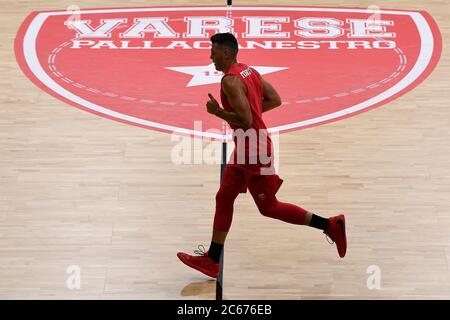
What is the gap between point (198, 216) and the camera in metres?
7.59

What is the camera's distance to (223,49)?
21.2 feet

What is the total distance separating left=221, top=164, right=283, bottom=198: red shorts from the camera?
21.6 ft

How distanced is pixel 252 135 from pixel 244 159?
174 mm

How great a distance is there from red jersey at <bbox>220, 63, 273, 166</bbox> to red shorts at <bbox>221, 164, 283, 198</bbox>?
0.14ft

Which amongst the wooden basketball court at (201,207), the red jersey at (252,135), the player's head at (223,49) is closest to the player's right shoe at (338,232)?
the wooden basketball court at (201,207)

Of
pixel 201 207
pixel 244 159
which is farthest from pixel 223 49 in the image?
pixel 201 207

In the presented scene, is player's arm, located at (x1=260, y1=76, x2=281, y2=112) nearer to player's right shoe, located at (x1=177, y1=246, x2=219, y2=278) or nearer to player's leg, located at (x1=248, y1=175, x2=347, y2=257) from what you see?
player's leg, located at (x1=248, y1=175, x2=347, y2=257)

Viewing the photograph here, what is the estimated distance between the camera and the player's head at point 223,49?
6.45 meters

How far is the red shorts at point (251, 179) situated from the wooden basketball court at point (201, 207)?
0.73m

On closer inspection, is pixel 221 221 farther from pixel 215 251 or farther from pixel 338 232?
pixel 338 232

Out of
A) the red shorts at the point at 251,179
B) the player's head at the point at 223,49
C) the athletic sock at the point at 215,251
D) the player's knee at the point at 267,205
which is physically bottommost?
the athletic sock at the point at 215,251

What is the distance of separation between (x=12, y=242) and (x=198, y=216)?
1.45 m

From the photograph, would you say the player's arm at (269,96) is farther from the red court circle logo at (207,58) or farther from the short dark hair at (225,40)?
the red court circle logo at (207,58)

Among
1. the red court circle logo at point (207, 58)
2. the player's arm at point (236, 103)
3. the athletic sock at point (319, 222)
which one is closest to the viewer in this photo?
the player's arm at point (236, 103)
